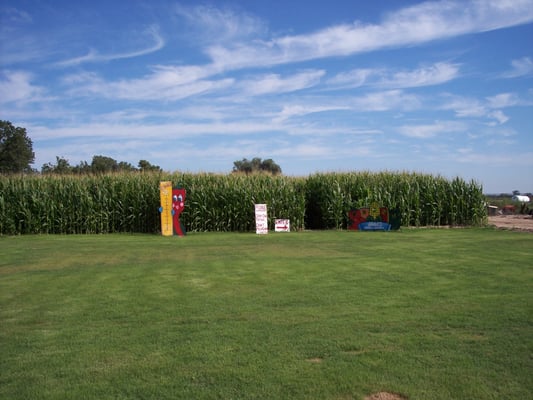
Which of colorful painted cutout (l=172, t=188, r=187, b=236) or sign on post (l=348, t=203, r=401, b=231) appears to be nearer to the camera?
colorful painted cutout (l=172, t=188, r=187, b=236)

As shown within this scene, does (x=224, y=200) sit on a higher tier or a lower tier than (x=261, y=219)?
higher

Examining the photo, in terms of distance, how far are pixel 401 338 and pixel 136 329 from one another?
319 centimetres

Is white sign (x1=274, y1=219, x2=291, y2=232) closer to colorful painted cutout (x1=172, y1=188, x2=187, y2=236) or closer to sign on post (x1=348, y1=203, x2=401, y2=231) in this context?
sign on post (x1=348, y1=203, x2=401, y2=231)

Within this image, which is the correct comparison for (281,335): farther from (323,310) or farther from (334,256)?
(334,256)

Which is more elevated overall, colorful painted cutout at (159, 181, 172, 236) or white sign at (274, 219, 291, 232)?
colorful painted cutout at (159, 181, 172, 236)

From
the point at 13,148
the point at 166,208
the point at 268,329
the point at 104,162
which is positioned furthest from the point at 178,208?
the point at 13,148

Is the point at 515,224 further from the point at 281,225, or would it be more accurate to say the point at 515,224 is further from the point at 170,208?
the point at 170,208

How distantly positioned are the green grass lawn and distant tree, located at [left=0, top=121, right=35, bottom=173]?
112 ft

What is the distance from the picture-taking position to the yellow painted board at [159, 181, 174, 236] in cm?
2114

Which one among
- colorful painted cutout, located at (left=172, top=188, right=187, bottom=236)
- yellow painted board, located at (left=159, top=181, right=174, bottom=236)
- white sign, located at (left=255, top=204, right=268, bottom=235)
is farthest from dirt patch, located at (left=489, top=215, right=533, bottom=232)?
yellow painted board, located at (left=159, top=181, right=174, bottom=236)

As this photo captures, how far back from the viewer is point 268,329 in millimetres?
5992

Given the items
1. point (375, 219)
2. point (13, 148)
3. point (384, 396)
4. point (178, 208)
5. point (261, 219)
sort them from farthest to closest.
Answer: point (13, 148)
point (375, 219)
point (261, 219)
point (178, 208)
point (384, 396)

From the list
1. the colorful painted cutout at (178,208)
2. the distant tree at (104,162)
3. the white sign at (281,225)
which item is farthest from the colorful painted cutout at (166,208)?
the distant tree at (104,162)

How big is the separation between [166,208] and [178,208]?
20.2 inches
